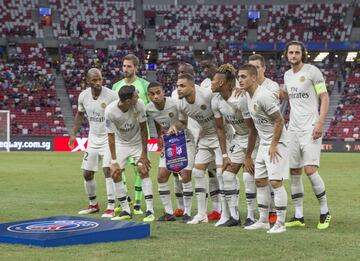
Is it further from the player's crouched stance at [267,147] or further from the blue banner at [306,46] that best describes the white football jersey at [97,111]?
the blue banner at [306,46]

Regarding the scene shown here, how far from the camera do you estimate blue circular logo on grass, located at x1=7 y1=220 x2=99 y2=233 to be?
8.08 meters

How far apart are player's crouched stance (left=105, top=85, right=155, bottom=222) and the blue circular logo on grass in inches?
90.9

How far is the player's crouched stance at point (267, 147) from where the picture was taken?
9062mm

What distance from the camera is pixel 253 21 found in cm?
6194

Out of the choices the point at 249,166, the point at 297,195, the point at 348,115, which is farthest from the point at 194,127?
the point at 348,115

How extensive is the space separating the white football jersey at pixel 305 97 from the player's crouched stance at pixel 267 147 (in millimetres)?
513

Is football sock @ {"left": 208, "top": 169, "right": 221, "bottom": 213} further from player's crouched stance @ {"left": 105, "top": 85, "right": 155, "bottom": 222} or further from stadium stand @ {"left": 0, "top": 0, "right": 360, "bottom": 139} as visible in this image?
stadium stand @ {"left": 0, "top": 0, "right": 360, "bottom": 139}

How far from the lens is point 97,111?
1223 cm

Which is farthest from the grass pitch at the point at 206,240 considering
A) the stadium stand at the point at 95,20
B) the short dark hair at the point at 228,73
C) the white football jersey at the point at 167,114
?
the stadium stand at the point at 95,20

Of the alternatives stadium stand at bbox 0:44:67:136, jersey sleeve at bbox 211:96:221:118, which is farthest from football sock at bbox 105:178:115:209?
stadium stand at bbox 0:44:67:136

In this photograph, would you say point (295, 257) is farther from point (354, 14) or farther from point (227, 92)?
point (354, 14)

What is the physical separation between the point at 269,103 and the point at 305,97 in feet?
3.21

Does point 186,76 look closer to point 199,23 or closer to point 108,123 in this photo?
point 108,123

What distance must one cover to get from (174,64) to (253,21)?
30.1ft
